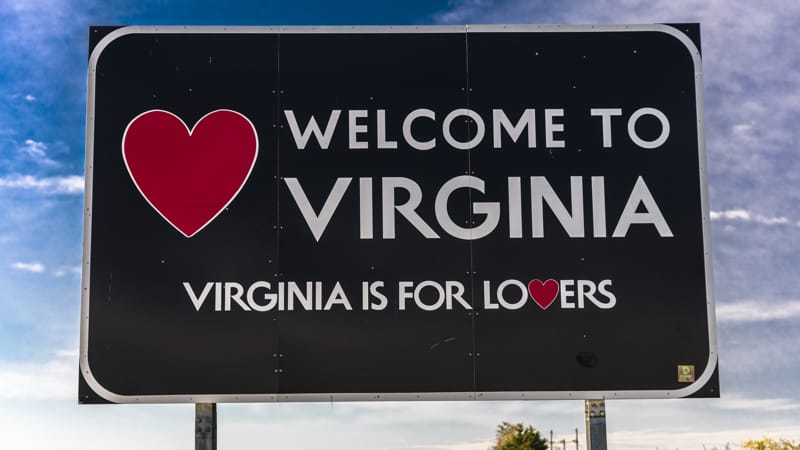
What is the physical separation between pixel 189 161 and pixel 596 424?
351 centimetres

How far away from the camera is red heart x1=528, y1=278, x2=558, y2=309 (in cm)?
696

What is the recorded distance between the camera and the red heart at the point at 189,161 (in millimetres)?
7086

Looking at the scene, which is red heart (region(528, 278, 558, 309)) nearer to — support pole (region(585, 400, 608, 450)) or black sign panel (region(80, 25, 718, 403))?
black sign panel (region(80, 25, 718, 403))

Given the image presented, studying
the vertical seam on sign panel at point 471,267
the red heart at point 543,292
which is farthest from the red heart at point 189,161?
the red heart at point 543,292

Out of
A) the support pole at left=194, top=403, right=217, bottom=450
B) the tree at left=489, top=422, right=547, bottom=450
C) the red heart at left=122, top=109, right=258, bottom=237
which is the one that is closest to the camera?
the support pole at left=194, top=403, right=217, bottom=450

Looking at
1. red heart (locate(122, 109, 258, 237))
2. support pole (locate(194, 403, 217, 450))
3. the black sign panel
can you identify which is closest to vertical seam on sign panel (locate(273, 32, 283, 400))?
the black sign panel

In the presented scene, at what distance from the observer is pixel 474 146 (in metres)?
7.15

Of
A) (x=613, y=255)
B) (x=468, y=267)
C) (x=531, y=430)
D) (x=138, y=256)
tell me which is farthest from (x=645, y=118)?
(x=531, y=430)

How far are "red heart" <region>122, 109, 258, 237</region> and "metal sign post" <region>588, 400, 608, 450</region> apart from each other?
3.01 meters

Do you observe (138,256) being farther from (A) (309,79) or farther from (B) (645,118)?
(B) (645,118)

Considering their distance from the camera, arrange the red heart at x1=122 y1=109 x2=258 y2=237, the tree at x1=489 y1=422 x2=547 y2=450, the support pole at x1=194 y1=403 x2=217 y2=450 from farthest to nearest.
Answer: the tree at x1=489 y1=422 x2=547 y2=450, the red heart at x1=122 y1=109 x2=258 y2=237, the support pole at x1=194 y1=403 x2=217 y2=450

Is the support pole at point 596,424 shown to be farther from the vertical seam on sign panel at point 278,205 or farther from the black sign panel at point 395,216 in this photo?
the vertical seam on sign panel at point 278,205

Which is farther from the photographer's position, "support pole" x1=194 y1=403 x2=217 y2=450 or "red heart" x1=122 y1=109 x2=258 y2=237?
"red heart" x1=122 y1=109 x2=258 y2=237

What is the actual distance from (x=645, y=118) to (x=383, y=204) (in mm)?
2056
